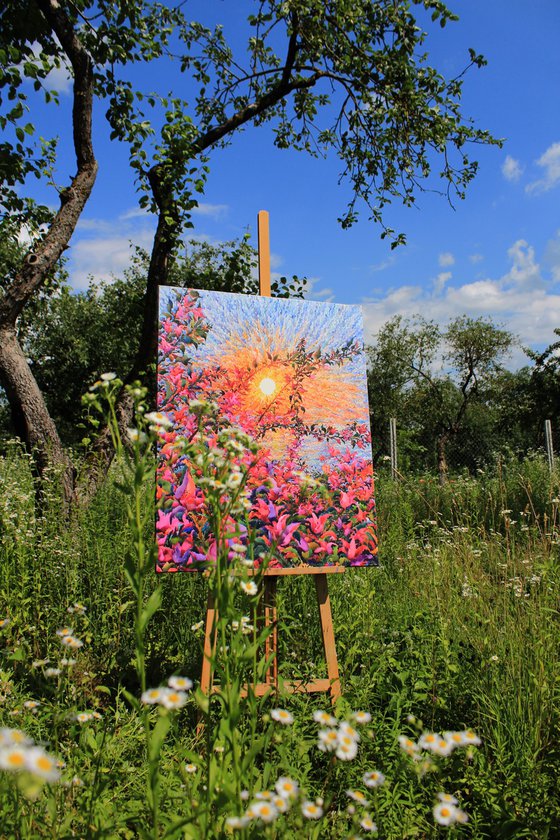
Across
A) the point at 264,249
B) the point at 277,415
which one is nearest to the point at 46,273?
the point at 264,249

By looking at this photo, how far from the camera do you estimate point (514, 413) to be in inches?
770

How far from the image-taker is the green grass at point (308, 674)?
185 cm

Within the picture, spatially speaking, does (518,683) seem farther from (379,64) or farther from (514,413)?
(514,413)

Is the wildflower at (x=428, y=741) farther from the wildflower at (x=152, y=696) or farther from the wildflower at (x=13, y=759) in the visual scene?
the wildflower at (x=13, y=759)

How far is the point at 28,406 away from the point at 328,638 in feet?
8.99

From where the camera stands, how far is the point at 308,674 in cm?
267

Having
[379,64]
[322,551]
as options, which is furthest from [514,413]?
[322,551]

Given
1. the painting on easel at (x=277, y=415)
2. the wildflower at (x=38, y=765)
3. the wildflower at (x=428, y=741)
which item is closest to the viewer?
the wildflower at (x=38, y=765)

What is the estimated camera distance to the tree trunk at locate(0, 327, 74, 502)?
13.8 ft

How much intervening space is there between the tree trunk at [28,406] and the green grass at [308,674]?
0.25 meters

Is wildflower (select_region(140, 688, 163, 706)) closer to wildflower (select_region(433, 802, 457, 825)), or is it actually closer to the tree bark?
wildflower (select_region(433, 802, 457, 825))

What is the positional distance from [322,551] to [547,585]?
1.05 m

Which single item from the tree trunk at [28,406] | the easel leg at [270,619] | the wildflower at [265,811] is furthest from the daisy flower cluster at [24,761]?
the tree trunk at [28,406]

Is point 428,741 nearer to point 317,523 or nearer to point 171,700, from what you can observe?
point 171,700
